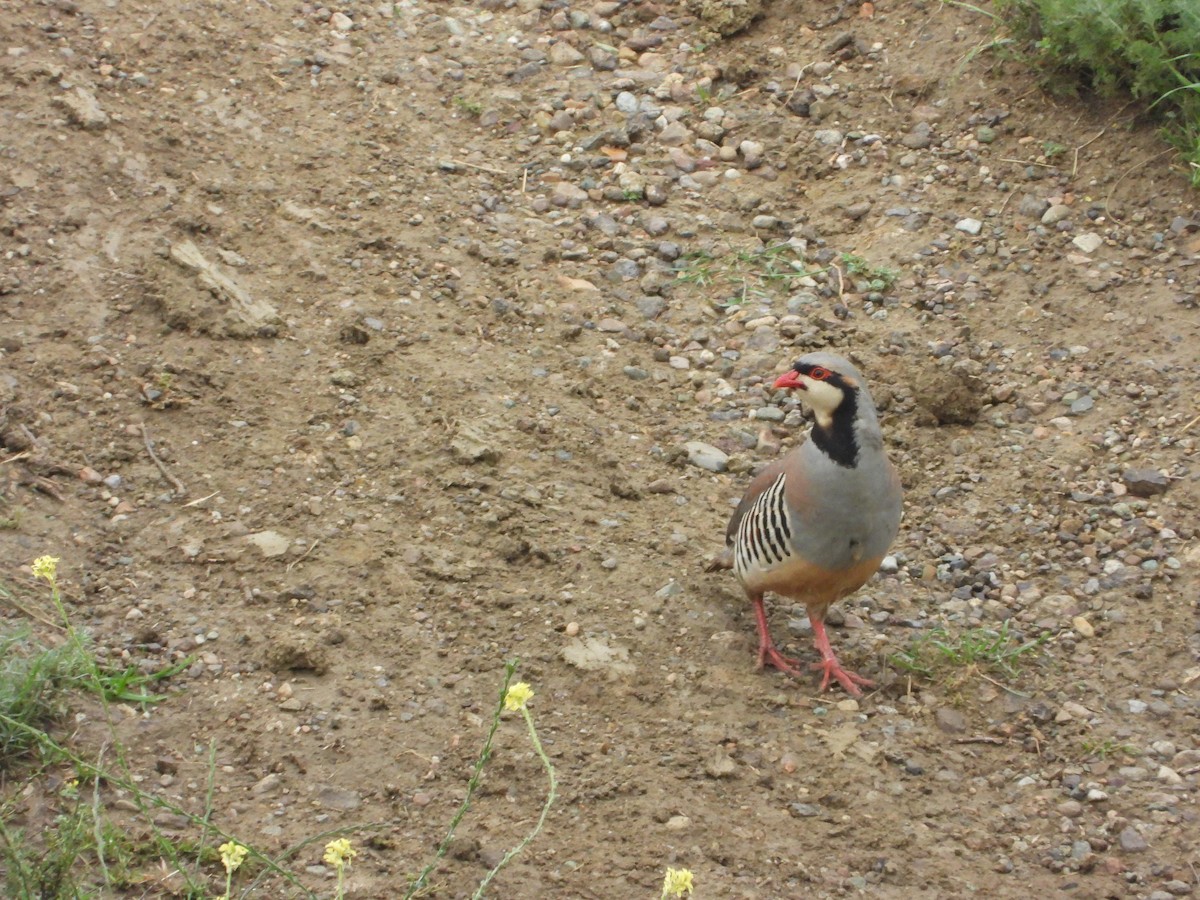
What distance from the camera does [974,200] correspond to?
20.1 feet

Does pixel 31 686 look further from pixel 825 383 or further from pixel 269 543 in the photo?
pixel 825 383

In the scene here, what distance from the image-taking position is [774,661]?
4.45m

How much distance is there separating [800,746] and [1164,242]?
119 inches

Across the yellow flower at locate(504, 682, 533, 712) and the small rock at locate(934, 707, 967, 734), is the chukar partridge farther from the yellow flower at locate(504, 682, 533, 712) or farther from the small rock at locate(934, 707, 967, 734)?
the yellow flower at locate(504, 682, 533, 712)

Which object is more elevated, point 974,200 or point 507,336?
point 974,200

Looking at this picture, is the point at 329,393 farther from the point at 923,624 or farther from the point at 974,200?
the point at 974,200

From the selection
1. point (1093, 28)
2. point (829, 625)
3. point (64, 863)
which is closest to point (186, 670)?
point (64, 863)

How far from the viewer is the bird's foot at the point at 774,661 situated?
4.43 meters

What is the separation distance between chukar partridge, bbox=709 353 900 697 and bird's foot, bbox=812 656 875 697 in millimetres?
24

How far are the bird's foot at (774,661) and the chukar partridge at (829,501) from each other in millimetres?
216

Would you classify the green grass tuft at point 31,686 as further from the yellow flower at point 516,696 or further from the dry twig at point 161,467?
the yellow flower at point 516,696

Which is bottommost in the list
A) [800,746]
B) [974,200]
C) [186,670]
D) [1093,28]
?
[186,670]

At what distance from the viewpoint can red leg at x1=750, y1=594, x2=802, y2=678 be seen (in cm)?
444

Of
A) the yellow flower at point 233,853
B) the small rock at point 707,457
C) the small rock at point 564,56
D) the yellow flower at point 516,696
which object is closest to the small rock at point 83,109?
the small rock at point 564,56
